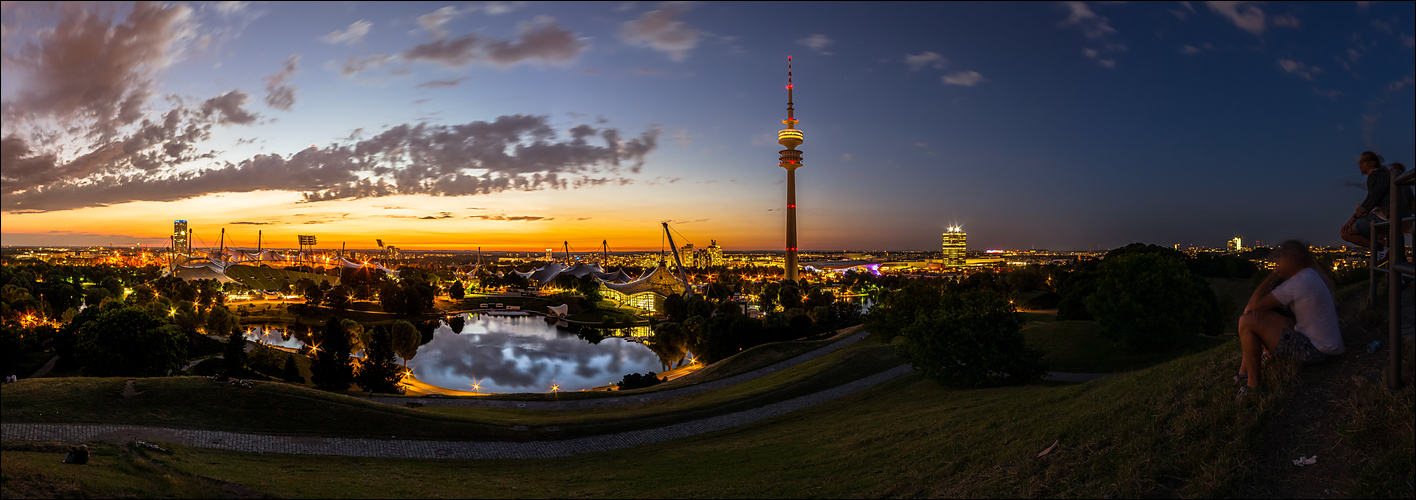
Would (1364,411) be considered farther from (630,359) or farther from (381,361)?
(630,359)

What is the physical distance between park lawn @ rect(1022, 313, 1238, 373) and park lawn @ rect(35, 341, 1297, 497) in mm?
6817

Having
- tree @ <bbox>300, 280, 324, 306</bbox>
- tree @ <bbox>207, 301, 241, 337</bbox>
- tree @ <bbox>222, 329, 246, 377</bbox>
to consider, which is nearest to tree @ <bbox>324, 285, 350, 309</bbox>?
tree @ <bbox>300, 280, 324, 306</bbox>

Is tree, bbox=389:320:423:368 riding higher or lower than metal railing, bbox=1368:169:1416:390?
lower

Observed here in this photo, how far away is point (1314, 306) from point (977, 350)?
43.6ft

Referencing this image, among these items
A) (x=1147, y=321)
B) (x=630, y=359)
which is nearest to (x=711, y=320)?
(x=630, y=359)

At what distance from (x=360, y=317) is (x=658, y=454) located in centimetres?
6402

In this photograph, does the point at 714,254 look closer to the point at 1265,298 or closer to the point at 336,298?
the point at 336,298

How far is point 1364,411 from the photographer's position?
14.8 feet

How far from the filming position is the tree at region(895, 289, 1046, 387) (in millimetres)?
17594

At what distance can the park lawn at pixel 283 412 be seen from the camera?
14.2 m

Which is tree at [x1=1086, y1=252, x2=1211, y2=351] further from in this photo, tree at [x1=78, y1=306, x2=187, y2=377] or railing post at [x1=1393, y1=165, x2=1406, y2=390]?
tree at [x1=78, y1=306, x2=187, y2=377]

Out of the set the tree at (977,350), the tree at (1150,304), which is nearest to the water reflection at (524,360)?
the tree at (977,350)

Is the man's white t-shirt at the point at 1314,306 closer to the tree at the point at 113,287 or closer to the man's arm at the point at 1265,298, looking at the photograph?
the man's arm at the point at 1265,298

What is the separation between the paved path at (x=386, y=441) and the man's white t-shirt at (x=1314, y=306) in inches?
568
